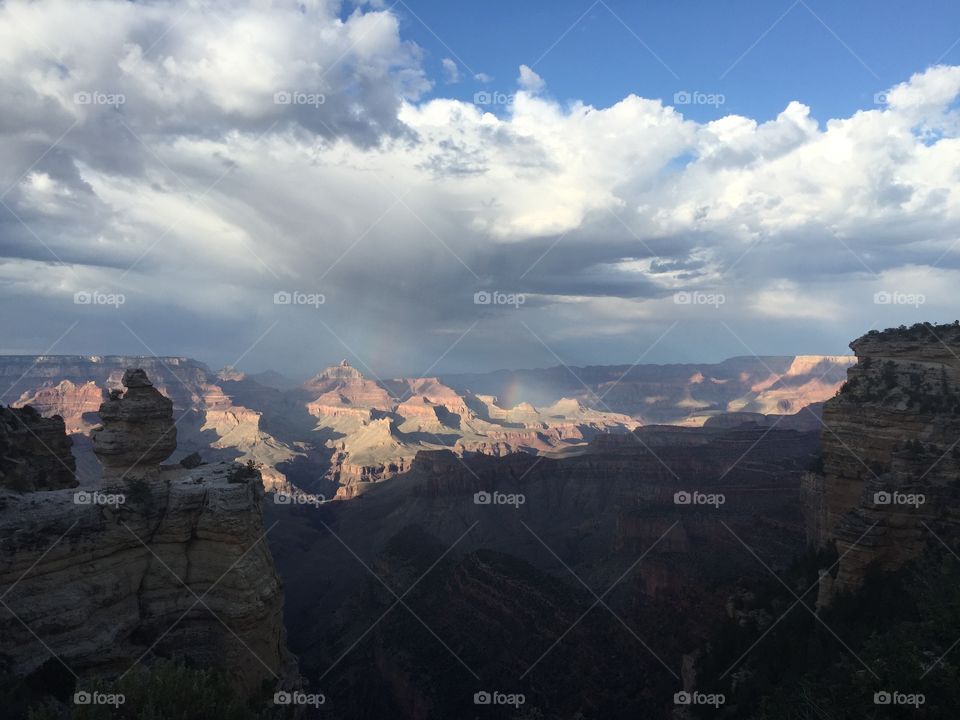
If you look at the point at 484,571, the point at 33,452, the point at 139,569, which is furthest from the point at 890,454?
the point at 33,452

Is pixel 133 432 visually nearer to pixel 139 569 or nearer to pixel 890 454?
pixel 139 569

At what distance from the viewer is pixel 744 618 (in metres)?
36.0

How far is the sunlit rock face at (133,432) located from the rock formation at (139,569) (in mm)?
52

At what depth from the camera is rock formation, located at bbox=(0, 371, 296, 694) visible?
21.6 metres

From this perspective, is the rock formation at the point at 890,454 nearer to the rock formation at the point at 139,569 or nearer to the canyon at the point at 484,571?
the canyon at the point at 484,571

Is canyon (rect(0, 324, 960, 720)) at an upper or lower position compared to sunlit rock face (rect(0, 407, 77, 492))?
lower

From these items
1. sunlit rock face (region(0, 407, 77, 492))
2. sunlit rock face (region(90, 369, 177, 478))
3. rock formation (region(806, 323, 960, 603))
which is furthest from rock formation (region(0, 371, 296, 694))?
rock formation (region(806, 323, 960, 603))

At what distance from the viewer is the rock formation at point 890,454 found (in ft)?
92.3

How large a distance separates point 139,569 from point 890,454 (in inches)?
1611

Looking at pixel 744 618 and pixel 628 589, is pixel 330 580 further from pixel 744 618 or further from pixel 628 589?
pixel 744 618

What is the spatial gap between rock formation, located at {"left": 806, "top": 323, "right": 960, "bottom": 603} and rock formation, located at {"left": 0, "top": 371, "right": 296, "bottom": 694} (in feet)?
97.3

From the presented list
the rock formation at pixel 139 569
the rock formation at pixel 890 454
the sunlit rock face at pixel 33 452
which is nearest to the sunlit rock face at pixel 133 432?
the rock formation at pixel 139 569

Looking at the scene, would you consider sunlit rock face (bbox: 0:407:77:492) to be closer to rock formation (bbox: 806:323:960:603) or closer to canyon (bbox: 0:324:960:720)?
canyon (bbox: 0:324:960:720)

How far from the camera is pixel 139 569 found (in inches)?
973
